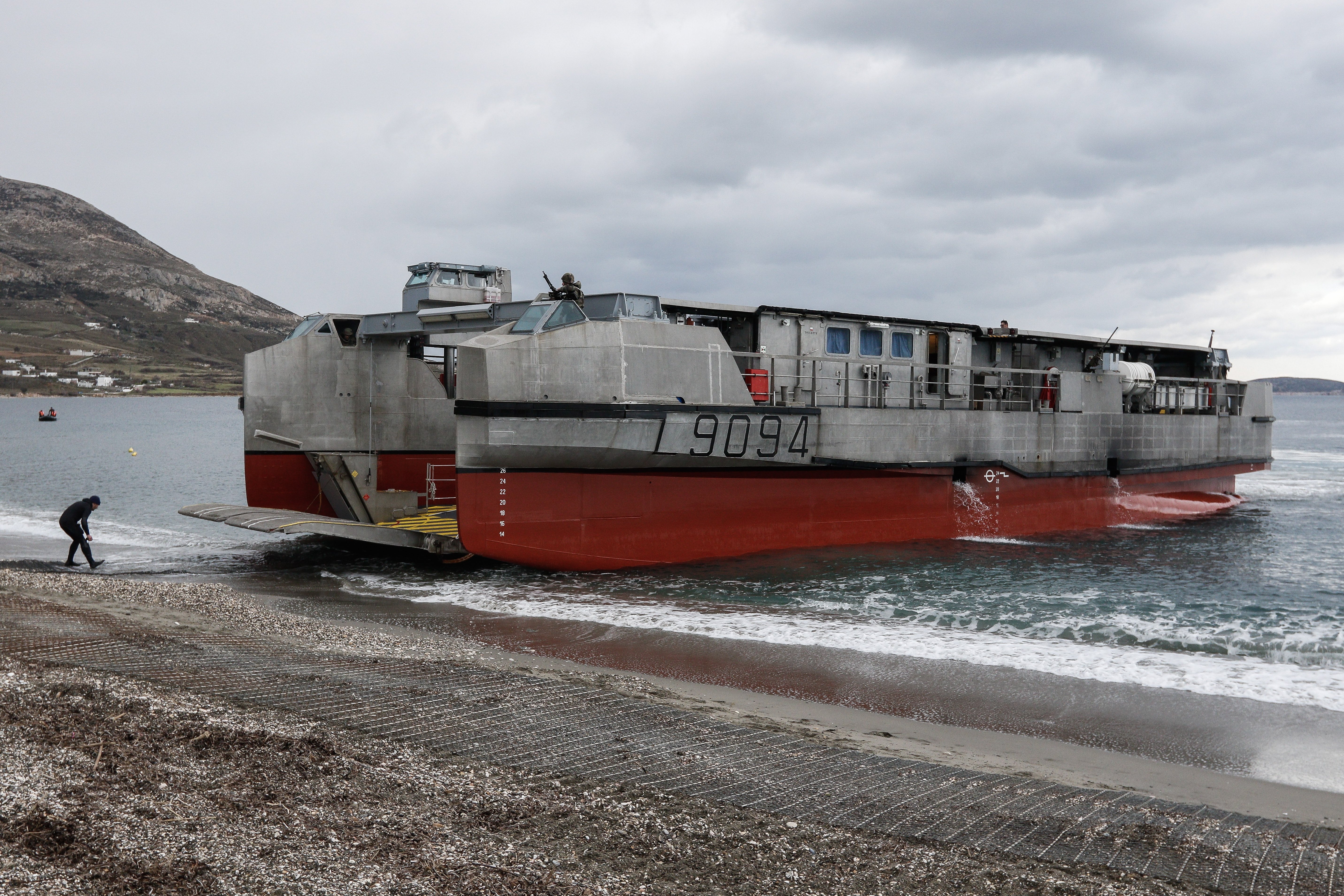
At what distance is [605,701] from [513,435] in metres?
6.81

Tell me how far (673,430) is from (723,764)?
27.8 ft

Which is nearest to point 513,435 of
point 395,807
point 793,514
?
point 793,514

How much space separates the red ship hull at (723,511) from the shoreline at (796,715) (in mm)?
2745

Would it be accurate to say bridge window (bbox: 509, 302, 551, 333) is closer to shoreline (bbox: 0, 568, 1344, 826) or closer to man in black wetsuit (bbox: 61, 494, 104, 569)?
shoreline (bbox: 0, 568, 1344, 826)

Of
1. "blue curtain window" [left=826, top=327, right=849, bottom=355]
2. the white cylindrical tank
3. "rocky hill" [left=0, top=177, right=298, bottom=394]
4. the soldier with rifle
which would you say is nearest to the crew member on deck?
the soldier with rifle

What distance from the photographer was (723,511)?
15523 millimetres

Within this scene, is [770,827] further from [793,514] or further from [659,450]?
[793,514]

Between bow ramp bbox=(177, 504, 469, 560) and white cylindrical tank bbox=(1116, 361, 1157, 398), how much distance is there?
53.3ft

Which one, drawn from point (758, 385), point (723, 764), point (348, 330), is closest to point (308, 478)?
point (348, 330)

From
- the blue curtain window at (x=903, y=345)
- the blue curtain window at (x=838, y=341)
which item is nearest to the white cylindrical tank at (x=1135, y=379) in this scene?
the blue curtain window at (x=903, y=345)

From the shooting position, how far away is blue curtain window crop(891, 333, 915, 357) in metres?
18.5

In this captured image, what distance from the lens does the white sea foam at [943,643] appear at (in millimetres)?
9539

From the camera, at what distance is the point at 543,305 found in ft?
46.1

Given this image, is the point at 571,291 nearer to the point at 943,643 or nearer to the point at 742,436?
the point at 742,436
